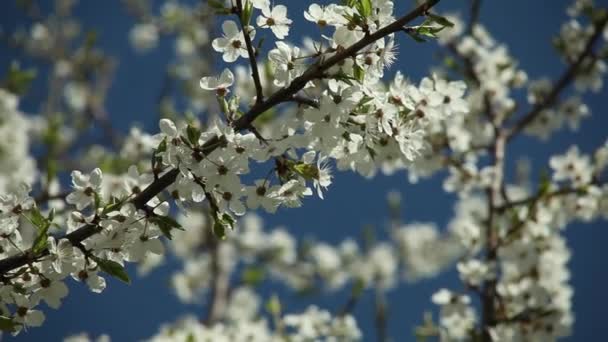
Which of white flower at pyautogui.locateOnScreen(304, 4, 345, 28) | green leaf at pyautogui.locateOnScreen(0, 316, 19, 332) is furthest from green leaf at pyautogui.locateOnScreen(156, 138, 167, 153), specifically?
green leaf at pyautogui.locateOnScreen(0, 316, 19, 332)

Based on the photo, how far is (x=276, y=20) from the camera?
115 inches

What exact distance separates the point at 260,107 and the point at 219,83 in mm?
252

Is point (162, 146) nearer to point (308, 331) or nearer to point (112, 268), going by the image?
point (112, 268)

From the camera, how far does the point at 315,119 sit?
9.22ft

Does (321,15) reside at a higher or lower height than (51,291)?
higher

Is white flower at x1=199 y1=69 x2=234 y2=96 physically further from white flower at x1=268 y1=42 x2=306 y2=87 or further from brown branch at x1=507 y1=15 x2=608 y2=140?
brown branch at x1=507 y1=15 x2=608 y2=140

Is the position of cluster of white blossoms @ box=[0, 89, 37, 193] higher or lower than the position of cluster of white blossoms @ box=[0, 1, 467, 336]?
higher

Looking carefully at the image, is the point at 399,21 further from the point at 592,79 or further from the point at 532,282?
the point at 592,79

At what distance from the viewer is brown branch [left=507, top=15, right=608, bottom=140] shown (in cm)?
587

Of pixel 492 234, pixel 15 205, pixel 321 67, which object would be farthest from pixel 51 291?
pixel 492 234

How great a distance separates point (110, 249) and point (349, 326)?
3.45 metres

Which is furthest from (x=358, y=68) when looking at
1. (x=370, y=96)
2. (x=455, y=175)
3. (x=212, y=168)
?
(x=455, y=175)

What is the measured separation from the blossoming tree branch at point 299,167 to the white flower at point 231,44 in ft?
0.04

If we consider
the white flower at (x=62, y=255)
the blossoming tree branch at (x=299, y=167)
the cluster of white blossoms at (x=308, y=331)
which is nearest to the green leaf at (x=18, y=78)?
the blossoming tree branch at (x=299, y=167)
